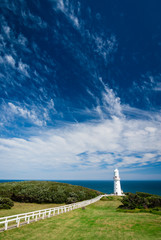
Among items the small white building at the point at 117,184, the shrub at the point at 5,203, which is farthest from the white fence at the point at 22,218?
the small white building at the point at 117,184

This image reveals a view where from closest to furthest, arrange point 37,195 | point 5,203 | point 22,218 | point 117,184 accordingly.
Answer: point 22,218 < point 5,203 < point 37,195 < point 117,184

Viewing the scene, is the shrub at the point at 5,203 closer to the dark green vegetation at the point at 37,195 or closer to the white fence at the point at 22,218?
the white fence at the point at 22,218

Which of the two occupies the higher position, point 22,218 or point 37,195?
point 37,195

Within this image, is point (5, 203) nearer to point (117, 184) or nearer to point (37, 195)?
point (37, 195)

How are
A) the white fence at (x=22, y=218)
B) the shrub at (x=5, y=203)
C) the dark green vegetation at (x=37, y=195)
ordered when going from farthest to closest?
the dark green vegetation at (x=37, y=195) < the shrub at (x=5, y=203) < the white fence at (x=22, y=218)

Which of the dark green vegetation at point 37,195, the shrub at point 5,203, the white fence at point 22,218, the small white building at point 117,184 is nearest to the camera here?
the white fence at point 22,218

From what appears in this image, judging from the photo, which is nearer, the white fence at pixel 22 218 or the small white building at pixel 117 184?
the white fence at pixel 22 218

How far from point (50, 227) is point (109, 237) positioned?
562 centimetres

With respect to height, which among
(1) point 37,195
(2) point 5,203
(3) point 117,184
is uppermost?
(3) point 117,184

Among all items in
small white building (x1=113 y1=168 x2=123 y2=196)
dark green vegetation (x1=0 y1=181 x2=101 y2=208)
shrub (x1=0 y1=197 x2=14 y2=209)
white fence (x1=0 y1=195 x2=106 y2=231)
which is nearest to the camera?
white fence (x1=0 y1=195 x2=106 y2=231)

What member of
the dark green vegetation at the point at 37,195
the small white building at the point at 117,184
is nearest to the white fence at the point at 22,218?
the dark green vegetation at the point at 37,195

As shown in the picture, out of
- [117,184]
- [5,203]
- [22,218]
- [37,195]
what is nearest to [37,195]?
[37,195]

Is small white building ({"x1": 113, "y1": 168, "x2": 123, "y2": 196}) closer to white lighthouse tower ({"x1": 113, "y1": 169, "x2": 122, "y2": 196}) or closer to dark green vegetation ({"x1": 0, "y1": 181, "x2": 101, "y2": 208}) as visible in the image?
white lighthouse tower ({"x1": 113, "y1": 169, "x2": 122, "y2": 196})

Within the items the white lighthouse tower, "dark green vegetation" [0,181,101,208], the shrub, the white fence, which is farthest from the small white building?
the shrub
